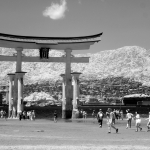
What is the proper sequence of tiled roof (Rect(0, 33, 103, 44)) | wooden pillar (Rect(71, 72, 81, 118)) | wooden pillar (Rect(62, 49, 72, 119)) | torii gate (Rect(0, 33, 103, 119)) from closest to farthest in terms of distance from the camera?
1. torii gate (Rect(0, 33, 103, 119))
2. tiled roof (Rect(0, 33, 103, 44))
3. wooden pillar (Rect(62, 49, 72, 119))
4. wooden pillar (Rect(71, 72, 81, 118))

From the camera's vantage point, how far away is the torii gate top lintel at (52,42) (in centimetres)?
4431

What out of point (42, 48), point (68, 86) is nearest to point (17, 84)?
point (42, 48)

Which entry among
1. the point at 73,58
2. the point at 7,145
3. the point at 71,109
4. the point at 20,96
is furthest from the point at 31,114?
the point at 7,145

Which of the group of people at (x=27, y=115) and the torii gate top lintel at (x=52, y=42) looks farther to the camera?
the torii gate top lintel at (x=52, y=42)

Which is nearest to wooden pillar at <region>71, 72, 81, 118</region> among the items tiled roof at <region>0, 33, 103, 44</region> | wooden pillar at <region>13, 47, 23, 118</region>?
tiled roof at <region>0, 33, 103, 44</region>

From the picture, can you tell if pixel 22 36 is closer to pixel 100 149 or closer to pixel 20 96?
pixel 20 96

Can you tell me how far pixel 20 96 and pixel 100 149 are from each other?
30.1m

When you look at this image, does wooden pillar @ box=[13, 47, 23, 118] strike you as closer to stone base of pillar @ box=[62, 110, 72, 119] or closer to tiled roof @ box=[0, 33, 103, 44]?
tiled roof @ box=[0, 33, 103, 44]

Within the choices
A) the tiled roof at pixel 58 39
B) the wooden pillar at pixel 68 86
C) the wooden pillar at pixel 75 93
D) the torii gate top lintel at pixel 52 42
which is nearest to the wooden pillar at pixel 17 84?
the torii gate top lintel at pixel 52 42

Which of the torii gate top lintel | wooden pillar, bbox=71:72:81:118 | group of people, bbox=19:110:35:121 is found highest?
the torii gate top lintel

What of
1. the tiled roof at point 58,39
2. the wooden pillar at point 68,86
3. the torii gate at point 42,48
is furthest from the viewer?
the wooden pillar at point 68,86

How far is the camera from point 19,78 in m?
44.0

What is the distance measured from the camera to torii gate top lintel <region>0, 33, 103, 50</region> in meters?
44.3

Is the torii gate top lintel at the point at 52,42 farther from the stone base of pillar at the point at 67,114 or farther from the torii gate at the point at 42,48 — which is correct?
the stone base of pillar at the point at 67,114
